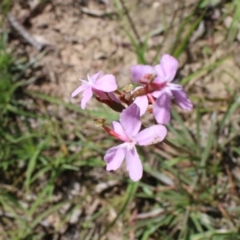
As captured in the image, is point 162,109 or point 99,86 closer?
point 162,109

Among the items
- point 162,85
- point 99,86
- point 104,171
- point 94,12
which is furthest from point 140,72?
point 94,12

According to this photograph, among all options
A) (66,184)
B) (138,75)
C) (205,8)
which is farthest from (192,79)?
(138,75)

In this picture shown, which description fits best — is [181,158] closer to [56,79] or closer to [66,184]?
[66,184]

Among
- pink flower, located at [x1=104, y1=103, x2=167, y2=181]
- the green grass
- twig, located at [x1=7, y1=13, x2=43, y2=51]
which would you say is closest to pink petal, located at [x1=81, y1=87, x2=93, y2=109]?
pink flower, located at [x1=104, y1=103, x2=167, y2=181]

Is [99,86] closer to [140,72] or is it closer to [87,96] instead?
[87,96]

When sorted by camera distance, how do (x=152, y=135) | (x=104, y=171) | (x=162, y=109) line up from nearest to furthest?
(x=162, y=109)
(x=152, y=135)
(x=104, y=171)

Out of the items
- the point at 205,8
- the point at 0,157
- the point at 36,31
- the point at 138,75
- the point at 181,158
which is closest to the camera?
the point at 138,75

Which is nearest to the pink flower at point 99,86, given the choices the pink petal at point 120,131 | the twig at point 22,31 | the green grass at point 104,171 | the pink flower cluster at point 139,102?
the pink flower cluster at point 139,102
